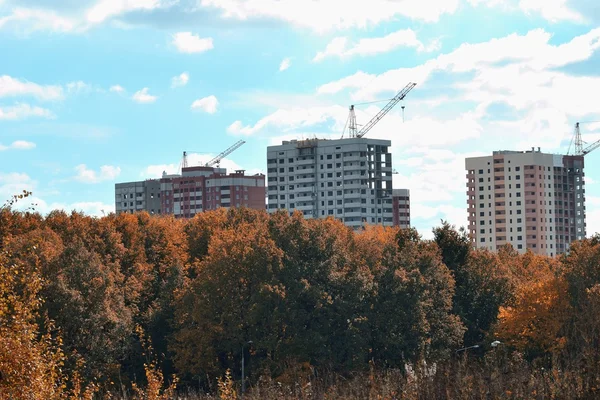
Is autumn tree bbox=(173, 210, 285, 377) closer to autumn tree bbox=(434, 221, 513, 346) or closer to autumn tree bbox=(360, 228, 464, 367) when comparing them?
autumn tree bbox=(360, 228, 464, 367)

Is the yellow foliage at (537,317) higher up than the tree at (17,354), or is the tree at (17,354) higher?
the tree at (17,354)

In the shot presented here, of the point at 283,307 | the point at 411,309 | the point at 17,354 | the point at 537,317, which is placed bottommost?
the point at 537,317

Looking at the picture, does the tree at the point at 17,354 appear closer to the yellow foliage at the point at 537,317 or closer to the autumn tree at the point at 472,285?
the yellow foliage at the point at 537,317

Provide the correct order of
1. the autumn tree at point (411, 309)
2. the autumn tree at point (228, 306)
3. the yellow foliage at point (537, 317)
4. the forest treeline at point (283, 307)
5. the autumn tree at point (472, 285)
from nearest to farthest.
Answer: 1. the forest treeline at point (283, 307)
2. the autumn tree at point (228, 306)
3. the autumn tree at point (411, 309)
4. the yellow foliage at point (537, 317)
5. the autumn tree at point (472, 285)

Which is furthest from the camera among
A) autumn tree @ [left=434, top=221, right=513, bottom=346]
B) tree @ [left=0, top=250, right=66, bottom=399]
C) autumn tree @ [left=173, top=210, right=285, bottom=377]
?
autumn tree @ [left=434, top=221, right=513, bottom=346]

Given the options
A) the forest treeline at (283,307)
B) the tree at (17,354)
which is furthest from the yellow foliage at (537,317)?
the tree at (17,354)

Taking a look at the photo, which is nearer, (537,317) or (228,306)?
(228,306)

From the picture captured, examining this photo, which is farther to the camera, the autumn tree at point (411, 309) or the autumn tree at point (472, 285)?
the autumn tree at point (472, 285)

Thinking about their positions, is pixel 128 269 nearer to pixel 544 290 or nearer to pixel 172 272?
pixel 172 272

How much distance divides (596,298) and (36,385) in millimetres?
50158

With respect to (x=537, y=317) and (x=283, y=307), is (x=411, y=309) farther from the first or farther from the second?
(x=537, y=317)

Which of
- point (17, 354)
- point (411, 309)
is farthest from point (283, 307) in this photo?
point (17, 354)

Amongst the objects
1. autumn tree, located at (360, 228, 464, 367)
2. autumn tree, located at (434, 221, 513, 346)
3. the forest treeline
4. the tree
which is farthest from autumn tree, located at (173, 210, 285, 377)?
the tree

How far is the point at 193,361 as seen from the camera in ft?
263
